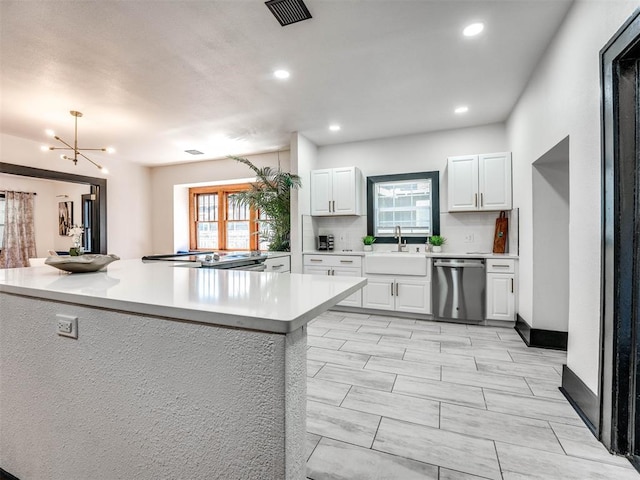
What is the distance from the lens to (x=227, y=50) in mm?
2584

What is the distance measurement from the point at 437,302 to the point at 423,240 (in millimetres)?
1063

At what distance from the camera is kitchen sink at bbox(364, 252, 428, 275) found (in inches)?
161

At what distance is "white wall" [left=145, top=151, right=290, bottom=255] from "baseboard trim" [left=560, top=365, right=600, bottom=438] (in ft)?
18.4

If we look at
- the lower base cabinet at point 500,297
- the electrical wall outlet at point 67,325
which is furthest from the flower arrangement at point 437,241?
the electrical wall outlet at point 67,325

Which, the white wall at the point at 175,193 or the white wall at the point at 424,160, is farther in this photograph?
the white wall at the point at 175,193

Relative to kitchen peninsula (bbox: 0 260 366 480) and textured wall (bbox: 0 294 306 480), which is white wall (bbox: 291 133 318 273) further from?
textured wall (bbox: 0 294 306 480)

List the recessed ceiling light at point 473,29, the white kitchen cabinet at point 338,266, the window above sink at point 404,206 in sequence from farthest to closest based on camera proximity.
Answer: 1. the window above sink at point 404,206
2. the white kitchen cabinet at point 338,266
3. the recessed ceiling light at point 473,29

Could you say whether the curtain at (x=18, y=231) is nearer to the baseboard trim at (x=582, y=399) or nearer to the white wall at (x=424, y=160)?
the white wall at (x=424, y=160)

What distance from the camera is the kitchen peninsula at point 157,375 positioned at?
31.5 inches

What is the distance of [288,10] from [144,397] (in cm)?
243

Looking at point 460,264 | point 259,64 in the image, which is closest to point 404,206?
point 460,264

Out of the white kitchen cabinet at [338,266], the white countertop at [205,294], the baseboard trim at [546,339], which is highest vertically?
the white countertop at [205,294]

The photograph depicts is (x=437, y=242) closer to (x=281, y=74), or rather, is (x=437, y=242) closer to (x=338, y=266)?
(x=338, y=266)

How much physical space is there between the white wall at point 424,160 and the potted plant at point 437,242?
4.9 inches
